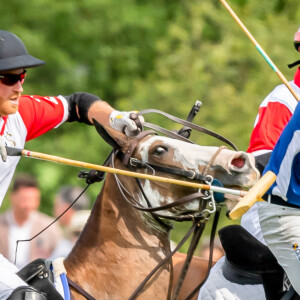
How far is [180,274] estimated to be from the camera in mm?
6016

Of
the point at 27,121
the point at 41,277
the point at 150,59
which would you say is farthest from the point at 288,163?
the point at 150,59

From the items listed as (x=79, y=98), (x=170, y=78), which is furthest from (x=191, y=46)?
(x=79, y=98)

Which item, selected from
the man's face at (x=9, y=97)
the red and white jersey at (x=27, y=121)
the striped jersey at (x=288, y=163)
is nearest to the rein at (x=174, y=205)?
the striped jersey at (x=288, y=163)

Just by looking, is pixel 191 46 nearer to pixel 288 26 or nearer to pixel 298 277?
pixel 288 26

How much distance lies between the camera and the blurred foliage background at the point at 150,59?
1318 cm

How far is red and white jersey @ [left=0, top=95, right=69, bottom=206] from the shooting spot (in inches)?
237

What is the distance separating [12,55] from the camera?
230 inches

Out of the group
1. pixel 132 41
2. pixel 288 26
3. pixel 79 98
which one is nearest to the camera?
pixel 79 98

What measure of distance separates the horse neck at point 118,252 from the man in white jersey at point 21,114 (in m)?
0.45

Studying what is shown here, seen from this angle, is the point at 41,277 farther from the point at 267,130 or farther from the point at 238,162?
the point at 267,130

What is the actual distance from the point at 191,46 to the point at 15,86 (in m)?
8.55

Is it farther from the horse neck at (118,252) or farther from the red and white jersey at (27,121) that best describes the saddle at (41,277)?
the red and white jersey at (27,121)

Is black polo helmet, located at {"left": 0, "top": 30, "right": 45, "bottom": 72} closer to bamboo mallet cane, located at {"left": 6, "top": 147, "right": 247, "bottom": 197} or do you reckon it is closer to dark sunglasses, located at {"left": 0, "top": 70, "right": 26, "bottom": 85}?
dark sunglasses, located at {"left": 0, "top": 70, "right": 26, "bottom": 85}

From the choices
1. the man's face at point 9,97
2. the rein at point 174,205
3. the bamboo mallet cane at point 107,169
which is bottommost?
the rein at point 174,205
